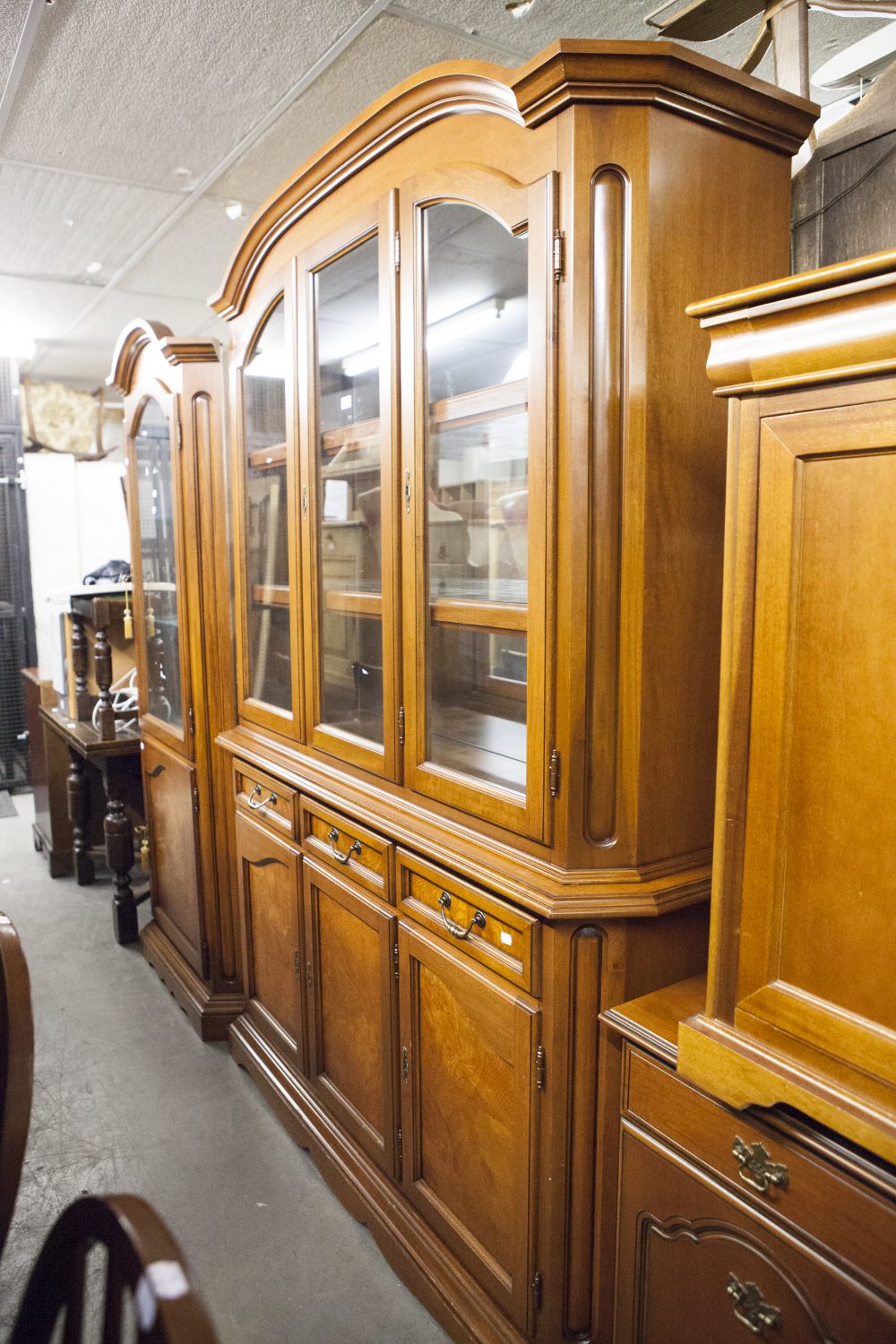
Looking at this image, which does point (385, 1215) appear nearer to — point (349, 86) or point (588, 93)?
point (588, 93)

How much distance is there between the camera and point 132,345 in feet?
9.36

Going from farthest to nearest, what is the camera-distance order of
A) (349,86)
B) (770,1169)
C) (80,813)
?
(80,813) < (349,86) < (770,1169)

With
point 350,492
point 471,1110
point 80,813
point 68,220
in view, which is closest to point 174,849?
point 80,813

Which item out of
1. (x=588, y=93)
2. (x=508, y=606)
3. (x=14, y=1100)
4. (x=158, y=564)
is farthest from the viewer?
(x=158, y=564)

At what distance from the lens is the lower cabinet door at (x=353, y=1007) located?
5.80 ft

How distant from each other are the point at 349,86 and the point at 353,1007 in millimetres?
2146

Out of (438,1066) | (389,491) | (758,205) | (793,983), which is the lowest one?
(438,1066)

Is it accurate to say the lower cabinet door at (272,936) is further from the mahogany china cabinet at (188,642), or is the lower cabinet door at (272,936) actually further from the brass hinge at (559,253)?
the brass hinge at (559,253)

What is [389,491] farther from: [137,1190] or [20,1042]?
[137,1190]

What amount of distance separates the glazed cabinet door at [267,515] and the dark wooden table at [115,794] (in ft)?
3.42

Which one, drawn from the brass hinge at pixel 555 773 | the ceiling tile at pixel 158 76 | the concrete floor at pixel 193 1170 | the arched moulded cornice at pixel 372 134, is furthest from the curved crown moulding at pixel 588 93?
the concrete floor at pixel 193 1170

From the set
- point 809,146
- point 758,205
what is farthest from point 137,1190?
point 809,146

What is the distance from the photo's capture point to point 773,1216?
1.04m

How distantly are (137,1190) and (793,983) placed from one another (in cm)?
166
